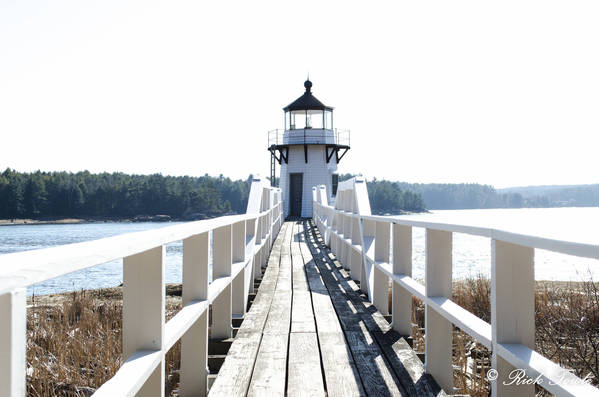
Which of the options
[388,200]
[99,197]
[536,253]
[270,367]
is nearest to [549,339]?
[270,367]

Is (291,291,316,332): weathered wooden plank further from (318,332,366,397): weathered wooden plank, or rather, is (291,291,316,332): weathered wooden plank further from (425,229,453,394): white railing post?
(425,229,453,394): white railing post

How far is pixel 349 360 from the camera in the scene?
3.03 meters

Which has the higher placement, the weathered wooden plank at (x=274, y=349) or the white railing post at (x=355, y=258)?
the white railing post at (x=355, y=258)

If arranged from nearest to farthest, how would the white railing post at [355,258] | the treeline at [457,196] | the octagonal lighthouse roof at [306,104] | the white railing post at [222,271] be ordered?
the white railing post at [222,271] → the white railing post at [355,258] → the octagonal lighthouse roof at [306,104] → the treeline at [457,196]

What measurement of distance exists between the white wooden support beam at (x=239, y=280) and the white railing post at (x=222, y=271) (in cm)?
69

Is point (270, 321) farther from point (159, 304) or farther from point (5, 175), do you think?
point (5, 175)

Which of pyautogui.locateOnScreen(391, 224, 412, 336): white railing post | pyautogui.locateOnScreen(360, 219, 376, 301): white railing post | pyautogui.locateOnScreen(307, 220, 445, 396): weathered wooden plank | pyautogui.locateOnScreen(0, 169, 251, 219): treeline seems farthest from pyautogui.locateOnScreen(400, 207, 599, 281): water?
pyautogui.locateOnScreen(0, 169, 251, 219): treeline

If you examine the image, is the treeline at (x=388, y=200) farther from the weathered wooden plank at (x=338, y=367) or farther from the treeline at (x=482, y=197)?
the weathered wooden plank at (x=338, y=367)

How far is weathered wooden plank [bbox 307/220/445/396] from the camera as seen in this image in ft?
8.43

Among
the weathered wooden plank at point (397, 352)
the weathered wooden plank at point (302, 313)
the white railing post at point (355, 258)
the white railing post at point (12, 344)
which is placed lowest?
the weathered wooden plank at point (302, 313)

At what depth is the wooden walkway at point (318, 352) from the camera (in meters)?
2.57

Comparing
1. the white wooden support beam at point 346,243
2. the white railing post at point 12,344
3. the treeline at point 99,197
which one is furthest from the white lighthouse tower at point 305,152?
the treeline at point 99,197

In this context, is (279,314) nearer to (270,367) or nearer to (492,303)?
(270,367)

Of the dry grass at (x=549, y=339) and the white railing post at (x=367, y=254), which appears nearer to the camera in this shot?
the dry grass at (x=549, y=339)
